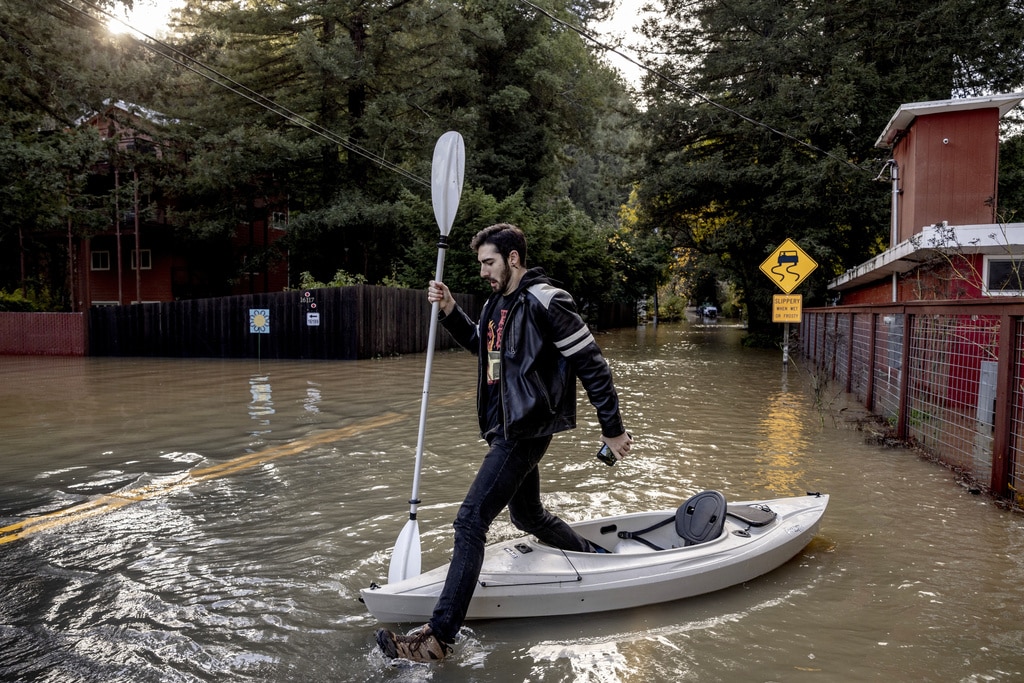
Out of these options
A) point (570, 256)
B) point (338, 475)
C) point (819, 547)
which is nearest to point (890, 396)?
point (819, 547)

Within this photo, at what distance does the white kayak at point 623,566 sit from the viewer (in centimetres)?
387

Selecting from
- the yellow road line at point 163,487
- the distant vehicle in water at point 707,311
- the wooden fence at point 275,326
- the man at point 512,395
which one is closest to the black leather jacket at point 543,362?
the man at point 512,395

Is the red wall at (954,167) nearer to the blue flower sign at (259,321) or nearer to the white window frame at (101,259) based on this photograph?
the blue flower sign at (259,321)

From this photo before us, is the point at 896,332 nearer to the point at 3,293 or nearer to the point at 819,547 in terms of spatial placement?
the point at 819,547

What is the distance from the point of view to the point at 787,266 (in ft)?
63.9

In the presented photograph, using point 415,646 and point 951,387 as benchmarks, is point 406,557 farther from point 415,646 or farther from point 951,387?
point 951,387

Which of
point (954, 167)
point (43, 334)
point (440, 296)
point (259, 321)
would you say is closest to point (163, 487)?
point (440, 296)

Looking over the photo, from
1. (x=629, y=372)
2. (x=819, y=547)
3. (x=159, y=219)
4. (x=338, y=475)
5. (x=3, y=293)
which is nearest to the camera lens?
(x=819, y=547)

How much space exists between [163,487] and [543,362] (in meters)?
4.48

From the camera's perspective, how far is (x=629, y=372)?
18.5m

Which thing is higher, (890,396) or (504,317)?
(504,317)

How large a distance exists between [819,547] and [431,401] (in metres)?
8.44

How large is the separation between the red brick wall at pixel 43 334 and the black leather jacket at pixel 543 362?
26.7 metres

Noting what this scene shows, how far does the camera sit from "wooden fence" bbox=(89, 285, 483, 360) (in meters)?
22.4
